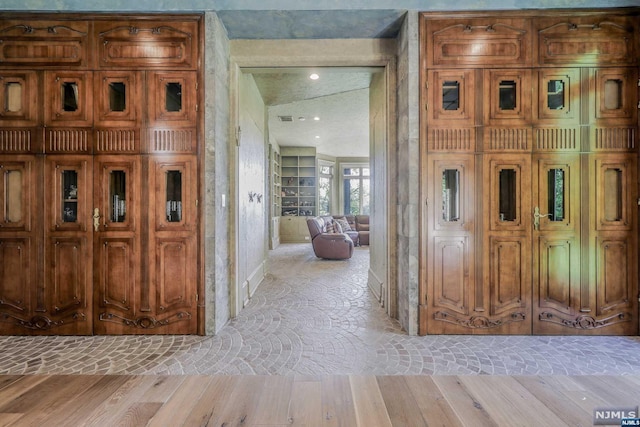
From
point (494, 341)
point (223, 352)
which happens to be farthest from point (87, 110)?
point (494, 341)

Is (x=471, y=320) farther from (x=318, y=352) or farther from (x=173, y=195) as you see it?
(x=173, y=195)

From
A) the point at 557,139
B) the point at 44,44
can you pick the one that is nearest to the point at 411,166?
the point at 557,139

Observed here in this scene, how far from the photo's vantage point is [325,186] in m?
12.1

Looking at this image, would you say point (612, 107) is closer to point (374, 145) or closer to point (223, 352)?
point (374, 145)

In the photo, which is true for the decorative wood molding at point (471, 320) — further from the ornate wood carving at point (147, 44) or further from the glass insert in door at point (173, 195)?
the ornate wood carving at point (147, 44)

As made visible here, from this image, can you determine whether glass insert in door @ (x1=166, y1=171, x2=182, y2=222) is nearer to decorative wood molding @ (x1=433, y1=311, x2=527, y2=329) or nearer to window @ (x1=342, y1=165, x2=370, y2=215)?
decorative wood molding @ (x1=433, y1=311, x2=527, y2=329)

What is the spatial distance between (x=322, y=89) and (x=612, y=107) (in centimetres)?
371

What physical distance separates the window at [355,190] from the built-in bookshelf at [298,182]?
186 centimetres

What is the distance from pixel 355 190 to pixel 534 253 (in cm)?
955

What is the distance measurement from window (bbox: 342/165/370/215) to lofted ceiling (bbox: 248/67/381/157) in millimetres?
1011

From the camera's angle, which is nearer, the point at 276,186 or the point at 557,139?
the point at 557,139

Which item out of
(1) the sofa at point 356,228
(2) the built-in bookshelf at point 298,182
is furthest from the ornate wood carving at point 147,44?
(2) the built-in bookshelf at point 298,182

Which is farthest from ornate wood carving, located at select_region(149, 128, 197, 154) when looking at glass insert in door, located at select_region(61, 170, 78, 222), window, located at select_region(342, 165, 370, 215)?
window, located at select_region(342, 165, 370, 215)

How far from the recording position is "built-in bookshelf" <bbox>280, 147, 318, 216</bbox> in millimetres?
10969
